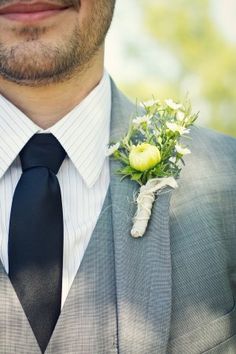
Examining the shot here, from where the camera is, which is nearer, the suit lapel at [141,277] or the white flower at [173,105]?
the suit lapel at [141,277]

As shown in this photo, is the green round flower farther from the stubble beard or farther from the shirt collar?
the stubble beard

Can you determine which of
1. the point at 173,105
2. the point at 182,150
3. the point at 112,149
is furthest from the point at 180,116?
the point at 112,149

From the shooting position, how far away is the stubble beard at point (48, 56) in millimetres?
2514

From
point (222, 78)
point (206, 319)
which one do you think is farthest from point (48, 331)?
point (222, 78)

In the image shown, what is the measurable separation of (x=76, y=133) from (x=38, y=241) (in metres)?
0.46

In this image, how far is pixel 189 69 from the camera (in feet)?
58.3

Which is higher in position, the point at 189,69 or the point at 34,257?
the point at 34,257

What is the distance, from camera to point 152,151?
8.28ft

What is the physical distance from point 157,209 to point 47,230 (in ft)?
1.27

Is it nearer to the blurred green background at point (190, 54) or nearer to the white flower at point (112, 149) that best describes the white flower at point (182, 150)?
the white flower at point (112, 149)

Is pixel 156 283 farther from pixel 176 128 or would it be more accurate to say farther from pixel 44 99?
pixel 44 99

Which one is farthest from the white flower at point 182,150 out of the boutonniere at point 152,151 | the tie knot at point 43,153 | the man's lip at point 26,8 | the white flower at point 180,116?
the man's lip at point 26,8

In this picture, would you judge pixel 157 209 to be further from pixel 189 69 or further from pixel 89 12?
pixel 189 69

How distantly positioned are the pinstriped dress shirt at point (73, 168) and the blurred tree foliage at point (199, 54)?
46.6 feet
